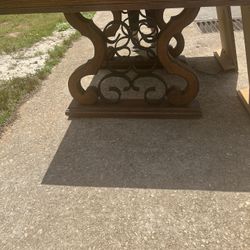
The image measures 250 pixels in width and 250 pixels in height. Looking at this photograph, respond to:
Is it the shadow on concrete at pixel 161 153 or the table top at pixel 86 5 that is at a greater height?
the table top at pixel 86 5

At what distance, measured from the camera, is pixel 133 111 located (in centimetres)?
300

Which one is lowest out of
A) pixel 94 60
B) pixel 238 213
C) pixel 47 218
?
pixel 238 213

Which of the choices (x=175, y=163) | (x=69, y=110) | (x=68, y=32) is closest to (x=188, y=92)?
(x=175, y=163)

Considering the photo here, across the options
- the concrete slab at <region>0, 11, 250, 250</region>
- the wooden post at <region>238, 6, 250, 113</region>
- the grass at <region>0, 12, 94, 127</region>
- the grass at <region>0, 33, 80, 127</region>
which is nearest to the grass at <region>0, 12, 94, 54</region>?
the grass at <region>0, 12, 94, 127</region>

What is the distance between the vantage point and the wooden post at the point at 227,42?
3470mm

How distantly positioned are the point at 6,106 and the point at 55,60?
1220mm

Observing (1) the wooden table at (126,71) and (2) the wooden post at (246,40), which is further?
(2) the wooden post at (246,40)

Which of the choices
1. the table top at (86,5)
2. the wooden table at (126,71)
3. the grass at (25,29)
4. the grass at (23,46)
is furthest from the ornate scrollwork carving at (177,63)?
the grass at (25,29)

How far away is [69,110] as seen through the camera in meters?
3.13

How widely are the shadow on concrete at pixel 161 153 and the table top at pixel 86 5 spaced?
100 centimetres

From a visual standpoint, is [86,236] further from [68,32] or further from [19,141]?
[68,32]

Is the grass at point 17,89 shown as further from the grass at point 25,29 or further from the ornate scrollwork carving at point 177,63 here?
the ornate scrollwork carving at point 177,63

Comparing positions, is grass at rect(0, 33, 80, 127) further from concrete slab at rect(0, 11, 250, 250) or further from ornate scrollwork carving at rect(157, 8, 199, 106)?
ornate scrollwork carving at rect(157, 8, 199, 106)

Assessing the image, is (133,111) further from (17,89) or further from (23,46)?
(23,46)
